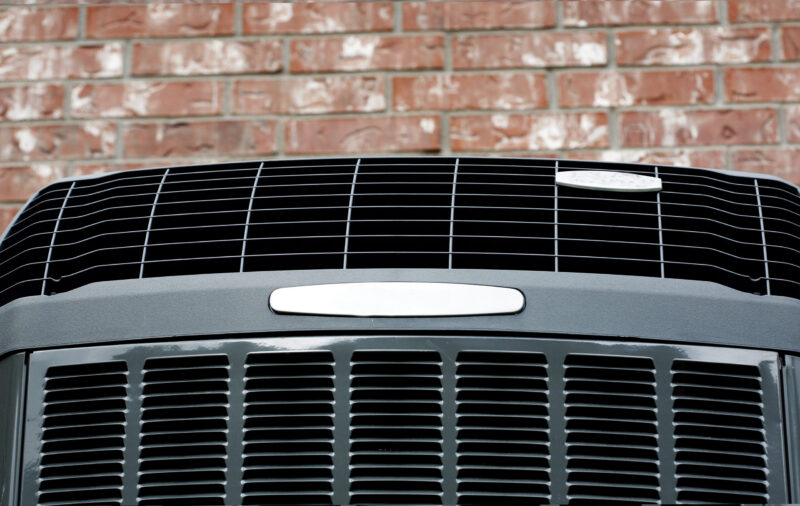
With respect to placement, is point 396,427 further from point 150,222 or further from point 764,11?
point 764,11

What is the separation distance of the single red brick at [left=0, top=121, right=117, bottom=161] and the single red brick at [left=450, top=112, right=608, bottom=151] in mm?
709

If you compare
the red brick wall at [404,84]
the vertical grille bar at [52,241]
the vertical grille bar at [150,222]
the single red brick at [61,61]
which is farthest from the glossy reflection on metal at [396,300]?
the single red brick at [61,61]

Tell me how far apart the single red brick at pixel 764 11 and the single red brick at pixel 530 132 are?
35cm

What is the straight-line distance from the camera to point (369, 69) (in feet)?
6.56

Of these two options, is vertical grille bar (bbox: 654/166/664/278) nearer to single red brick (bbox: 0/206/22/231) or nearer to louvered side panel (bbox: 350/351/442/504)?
louvered side panel (bbox: 350/351/442/504)

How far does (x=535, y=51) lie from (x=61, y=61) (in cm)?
98

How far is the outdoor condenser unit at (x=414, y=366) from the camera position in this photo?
967 mm

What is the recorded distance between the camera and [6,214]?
199 centimetres

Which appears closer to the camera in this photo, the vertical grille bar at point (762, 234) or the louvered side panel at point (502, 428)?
the louvered side panel at point (502, 428)

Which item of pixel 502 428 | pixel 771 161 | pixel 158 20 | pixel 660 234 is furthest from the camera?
pixel 158 20

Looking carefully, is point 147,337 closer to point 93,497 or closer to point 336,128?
point 93,497

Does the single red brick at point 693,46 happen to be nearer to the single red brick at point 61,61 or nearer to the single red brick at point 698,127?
the single red brick at point 698,127

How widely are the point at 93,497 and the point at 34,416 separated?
11 centimetres

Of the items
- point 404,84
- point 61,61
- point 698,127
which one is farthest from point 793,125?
point 61,61
